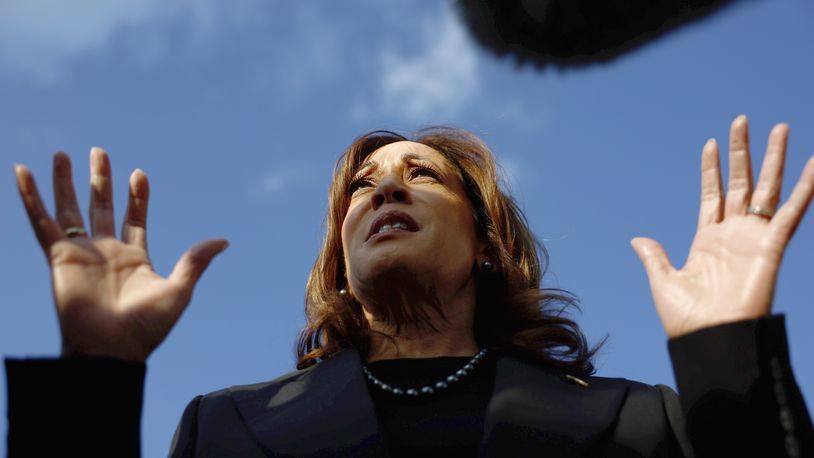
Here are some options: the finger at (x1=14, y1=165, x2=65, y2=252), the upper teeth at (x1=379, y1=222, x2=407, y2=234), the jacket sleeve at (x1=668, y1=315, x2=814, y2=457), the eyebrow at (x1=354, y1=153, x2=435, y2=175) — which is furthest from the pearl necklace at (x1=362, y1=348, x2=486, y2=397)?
the finger at (x1=14, y1=165, x2=65, y2=252)

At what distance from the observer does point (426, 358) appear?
4438 mm

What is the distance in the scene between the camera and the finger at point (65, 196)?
3.69 metres

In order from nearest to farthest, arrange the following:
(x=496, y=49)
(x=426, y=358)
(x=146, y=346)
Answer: (x=146, y=346)
(x=496, y=49)
(x=426, y=358)

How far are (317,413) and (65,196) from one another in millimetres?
1252

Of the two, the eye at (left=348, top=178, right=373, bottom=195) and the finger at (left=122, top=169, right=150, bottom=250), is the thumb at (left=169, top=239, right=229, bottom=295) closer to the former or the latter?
the finger at (left=122, top=169, right=150, bottom=250)

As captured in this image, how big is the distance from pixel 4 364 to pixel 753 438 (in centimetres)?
244

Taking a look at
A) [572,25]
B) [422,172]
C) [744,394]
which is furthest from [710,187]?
[422,172]

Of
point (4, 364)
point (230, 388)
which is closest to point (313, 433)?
point (230, 388)

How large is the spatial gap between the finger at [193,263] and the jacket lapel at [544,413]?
1.20m

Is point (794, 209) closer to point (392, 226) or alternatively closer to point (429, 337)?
point (429, 337)

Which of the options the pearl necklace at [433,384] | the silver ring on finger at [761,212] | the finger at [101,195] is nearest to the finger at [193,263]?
the finger at [101,195]

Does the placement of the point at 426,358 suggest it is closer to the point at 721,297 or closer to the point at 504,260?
the point at 504,260

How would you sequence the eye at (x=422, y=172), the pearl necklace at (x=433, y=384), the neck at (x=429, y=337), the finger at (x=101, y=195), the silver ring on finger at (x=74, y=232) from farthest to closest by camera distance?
the eye at (x=422, y=172)
the neck at (x=429, y=337)
the pearl necklace at (x=433, y=384)
the finger at (x=101, y=195)
the silver ring on finger at (x=74, y=232)

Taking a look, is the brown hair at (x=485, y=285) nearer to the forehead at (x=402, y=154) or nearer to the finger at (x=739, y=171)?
the forehead at (x=402, y=154)
